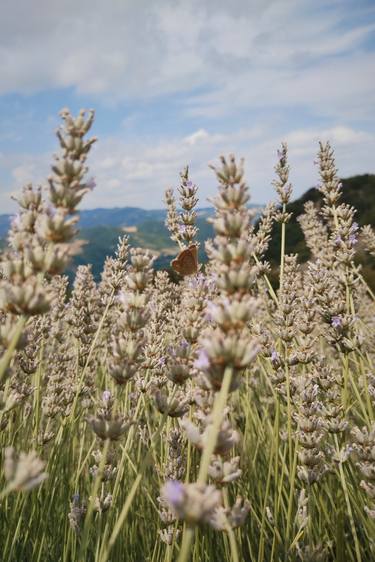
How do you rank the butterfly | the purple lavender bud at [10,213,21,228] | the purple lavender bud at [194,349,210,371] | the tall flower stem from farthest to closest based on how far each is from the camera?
the butterfly → the purple lavender bud at [10,213,21,228] → the purple lavender bud at [194,349,210,371] → the tall flower stem

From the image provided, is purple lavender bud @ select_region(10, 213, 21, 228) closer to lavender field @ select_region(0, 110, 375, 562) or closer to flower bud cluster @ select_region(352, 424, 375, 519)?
lavender field @ select_region(0, 110, 375, 562)

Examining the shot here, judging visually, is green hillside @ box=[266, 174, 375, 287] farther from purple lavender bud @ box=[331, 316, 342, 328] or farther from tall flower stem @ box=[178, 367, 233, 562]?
tall flower stem @ box=[178, 367, 233, 562]

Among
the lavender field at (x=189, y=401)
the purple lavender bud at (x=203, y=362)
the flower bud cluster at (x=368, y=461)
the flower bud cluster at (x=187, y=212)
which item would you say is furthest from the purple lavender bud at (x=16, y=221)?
the flower bud cluster at (x=368, y=461)

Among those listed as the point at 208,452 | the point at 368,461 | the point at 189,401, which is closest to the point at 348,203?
the point at 368,461

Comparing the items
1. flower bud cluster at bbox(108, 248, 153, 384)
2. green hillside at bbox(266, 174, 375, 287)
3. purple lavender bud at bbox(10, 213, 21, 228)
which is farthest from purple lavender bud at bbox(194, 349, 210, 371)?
green hillside at bbox(266, 174, 375, 287)

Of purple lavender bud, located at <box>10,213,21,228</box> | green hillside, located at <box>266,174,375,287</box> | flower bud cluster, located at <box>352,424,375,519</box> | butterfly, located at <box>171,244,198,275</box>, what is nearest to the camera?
purple lavender bud, located at <box>10,213,21,228</box>

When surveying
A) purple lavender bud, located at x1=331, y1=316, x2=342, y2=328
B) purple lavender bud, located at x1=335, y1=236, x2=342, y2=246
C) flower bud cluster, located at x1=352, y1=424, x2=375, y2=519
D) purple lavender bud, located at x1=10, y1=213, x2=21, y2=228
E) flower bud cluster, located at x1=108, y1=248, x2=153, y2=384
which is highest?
purple lavender bud, located at x1=10, y1=213, x2=21, y2=228

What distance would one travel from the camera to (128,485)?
9.65 feet

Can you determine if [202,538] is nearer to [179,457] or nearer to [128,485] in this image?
[179,457]

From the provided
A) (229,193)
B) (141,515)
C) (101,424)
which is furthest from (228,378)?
(141,515)

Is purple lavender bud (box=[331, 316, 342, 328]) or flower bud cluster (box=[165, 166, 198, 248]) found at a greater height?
flower bud cluster (box=[165, 166, 198, 248])

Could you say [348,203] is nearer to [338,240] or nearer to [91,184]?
[338,240]

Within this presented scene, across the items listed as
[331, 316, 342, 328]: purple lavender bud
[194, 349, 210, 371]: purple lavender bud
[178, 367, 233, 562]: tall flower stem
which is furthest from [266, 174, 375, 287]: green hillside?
[178, 367, 233, 562]: tall flower stem

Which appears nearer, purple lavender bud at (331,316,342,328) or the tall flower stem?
the tall flower stem
